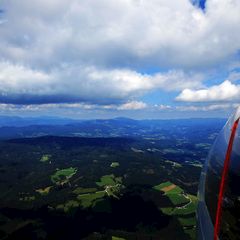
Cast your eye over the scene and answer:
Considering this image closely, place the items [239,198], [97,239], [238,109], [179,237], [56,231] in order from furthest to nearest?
[56,231] < [97,239] < [179,237] < [238,109] < [239,198]

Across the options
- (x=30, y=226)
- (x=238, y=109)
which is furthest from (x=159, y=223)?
(x=238, y=109)

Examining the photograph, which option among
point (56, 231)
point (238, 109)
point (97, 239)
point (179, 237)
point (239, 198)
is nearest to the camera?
point (239, 198)

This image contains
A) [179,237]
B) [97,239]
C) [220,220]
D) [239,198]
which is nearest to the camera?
[239,198]

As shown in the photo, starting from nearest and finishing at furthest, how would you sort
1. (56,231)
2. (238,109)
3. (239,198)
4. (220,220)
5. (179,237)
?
(239,198)
(220,220)
(238,109)
(179,237)
(56,231)

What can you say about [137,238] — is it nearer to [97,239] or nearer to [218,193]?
[97,239]

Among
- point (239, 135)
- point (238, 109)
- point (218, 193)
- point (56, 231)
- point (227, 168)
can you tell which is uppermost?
point (238, 109)

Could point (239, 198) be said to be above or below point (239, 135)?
below

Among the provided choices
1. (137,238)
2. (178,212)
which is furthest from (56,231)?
(178,212)

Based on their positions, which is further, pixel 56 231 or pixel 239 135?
pixel 56 231

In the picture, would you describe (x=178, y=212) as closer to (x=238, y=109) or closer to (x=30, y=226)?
(x=30, y=226)

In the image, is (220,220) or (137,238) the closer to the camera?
(220,220)
